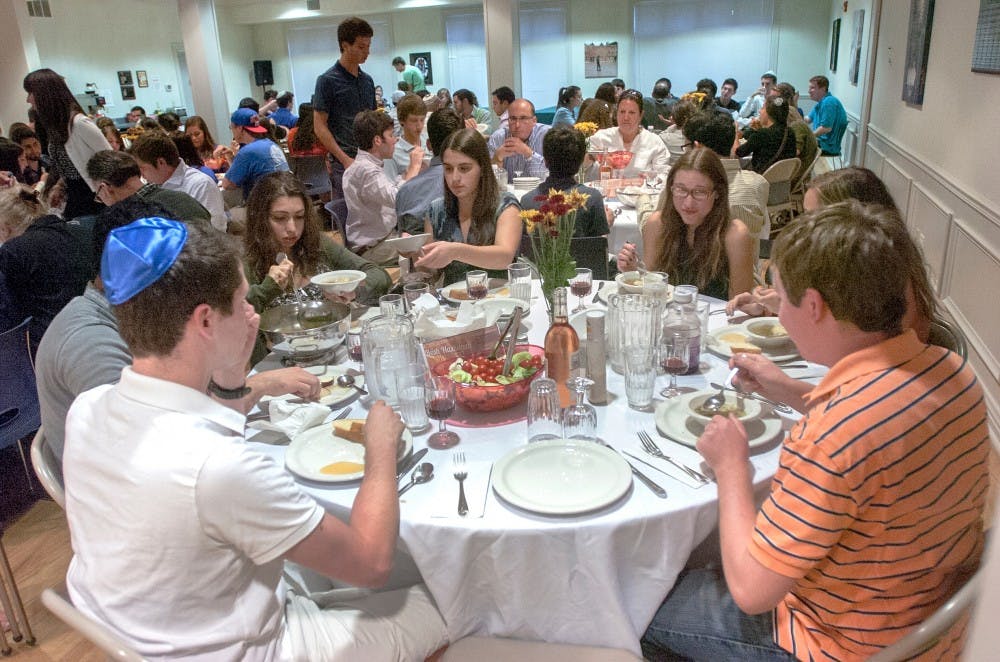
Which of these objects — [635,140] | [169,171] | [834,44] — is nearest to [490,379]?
[169,171]

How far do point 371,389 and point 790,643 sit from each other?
44.6 inches

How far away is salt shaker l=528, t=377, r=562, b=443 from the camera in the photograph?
159cm

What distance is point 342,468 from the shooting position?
4.97 ft

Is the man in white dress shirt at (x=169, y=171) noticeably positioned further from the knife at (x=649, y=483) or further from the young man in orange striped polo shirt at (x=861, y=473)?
the young man in orange striped polo shirt at (x=861, y=473)

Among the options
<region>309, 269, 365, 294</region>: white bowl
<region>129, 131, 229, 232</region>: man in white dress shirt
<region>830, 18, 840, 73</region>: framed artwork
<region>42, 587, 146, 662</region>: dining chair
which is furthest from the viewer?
<region>830, 18, 840, 73</region>: framed artwork

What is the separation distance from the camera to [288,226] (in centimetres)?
282

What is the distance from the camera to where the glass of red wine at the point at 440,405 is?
163cm

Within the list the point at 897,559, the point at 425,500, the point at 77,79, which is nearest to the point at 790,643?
the point at 897,559

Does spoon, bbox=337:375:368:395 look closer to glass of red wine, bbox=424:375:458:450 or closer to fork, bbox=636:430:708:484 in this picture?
glass of red wine, bbox=424:375:458:450

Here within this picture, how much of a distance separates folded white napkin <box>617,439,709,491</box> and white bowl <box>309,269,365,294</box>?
48.3 inches

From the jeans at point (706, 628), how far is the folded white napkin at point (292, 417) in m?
0.94

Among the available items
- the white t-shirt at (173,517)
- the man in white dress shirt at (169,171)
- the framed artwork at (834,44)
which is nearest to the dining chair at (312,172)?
the man in white dress shirt at (169,171)

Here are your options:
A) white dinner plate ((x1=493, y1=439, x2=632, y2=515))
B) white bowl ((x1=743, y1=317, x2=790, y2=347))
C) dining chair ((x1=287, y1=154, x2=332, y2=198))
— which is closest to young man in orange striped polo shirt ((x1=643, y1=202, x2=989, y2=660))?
white dinner plate ((x1=493, y1=439, x2=632, y2=515))

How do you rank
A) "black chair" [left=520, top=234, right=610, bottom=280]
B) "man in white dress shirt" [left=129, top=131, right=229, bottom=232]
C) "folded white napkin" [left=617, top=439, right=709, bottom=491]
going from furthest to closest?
"man in white dress shirt" [left=129, top=131, right=229, bottom=232]
"black chair" [left=520, top=234, right=610, bottom=280]
"folded white napkin" [left=617, top=439, right=709, bottom=491]
